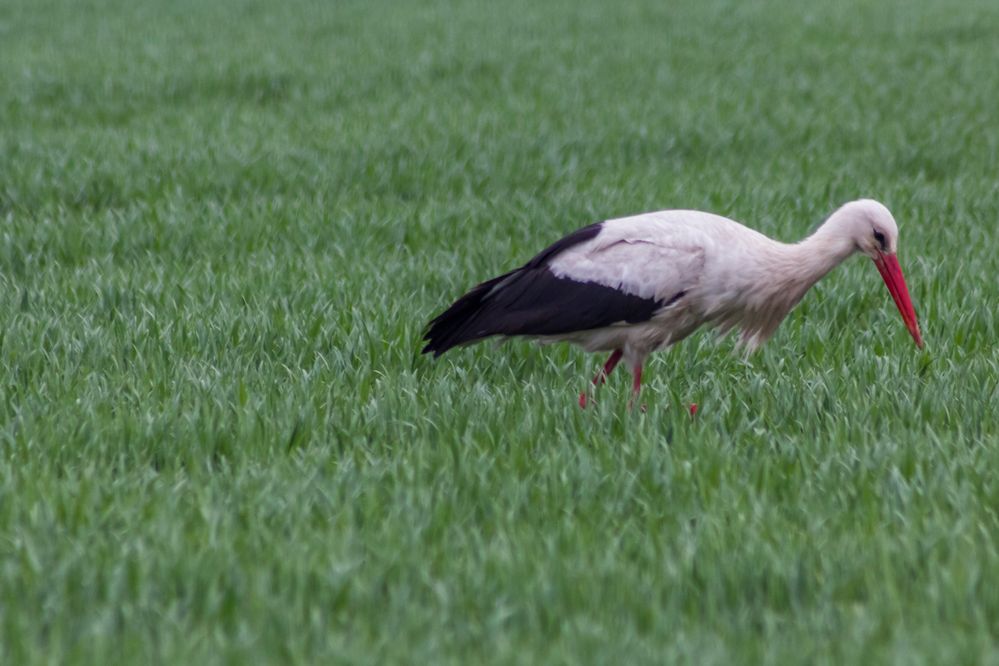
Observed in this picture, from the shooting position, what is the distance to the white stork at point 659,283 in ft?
15.8

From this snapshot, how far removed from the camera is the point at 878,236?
16.1ft

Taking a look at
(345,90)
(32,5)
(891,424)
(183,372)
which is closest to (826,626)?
(891,424)

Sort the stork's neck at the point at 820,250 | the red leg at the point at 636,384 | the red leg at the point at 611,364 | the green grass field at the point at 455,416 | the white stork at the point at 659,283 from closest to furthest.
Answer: the green grass field at the point at 455,416 → the red leg at the point at 636,384 → the white stork at the point at 659,283 → the stork's neck at the point at 820,250 → the red leg at the point at 611,364

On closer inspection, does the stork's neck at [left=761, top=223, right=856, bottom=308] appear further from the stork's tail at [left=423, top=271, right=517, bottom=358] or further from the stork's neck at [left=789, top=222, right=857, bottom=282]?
the stork's tail at [left=423, top=271, right=517, bottom=358]

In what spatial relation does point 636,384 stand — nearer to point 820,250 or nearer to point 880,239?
point 820,250

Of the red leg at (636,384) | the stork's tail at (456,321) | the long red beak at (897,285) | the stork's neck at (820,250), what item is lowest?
the red leg at (636,384)

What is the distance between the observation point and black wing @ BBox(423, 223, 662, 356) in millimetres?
4863

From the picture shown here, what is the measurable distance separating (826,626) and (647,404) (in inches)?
76.6

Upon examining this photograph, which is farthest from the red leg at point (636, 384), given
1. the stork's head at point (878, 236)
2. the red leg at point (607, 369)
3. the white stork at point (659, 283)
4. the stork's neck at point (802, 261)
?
the stork's head at point (878, 236)

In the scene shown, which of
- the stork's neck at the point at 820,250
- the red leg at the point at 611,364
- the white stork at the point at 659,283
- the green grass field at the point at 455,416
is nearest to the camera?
the green grass field at the point at 455,416

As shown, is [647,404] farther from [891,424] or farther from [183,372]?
[183,372]

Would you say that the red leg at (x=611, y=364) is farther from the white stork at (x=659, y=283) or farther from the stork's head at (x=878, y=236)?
the stork's head at (x=878, y=236)

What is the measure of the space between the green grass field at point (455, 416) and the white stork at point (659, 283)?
220mm

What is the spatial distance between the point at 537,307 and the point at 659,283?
46cm
